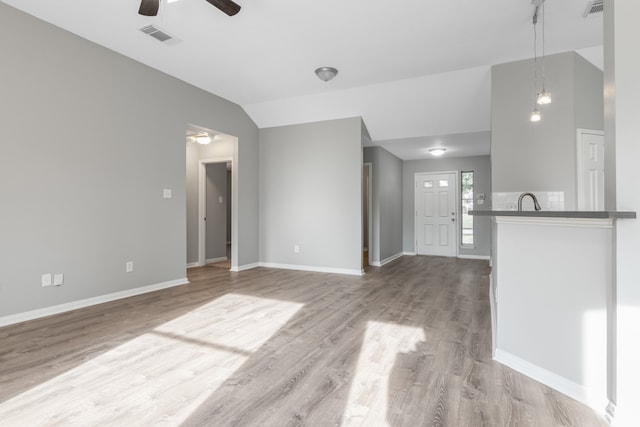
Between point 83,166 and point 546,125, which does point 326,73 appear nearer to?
point 546,125

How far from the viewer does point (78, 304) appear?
143 inches

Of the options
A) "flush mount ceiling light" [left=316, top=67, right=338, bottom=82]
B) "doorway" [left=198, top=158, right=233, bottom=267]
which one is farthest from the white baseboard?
"flush mount ceiling light" [left=316, top=67, right=338, bottom=82]

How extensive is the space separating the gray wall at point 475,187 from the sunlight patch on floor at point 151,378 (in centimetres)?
615

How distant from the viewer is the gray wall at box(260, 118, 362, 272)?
18.7 feet

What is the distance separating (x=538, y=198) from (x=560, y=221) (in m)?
2.18

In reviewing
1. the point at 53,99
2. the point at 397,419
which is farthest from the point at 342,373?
the point at 53,99

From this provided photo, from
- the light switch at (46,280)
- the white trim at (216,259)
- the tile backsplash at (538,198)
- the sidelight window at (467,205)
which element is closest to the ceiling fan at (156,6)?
the light switch at (46,280)

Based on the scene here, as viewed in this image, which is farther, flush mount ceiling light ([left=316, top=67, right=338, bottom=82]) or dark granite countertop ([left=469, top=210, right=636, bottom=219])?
flush mount ceiling light ([left=316, top=67, right=338, bottom=82])

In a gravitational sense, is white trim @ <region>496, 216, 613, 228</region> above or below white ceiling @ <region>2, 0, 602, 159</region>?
below

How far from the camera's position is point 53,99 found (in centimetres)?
344

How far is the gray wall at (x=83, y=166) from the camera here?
10.3ft

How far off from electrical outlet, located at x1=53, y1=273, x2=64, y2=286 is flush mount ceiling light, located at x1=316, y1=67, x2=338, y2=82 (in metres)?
3.89

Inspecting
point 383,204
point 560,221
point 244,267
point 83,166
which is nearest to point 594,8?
point 560,221

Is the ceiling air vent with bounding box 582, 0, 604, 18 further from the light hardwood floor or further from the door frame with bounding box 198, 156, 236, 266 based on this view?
the door frame with bounding box 198, 156, 236, 266
